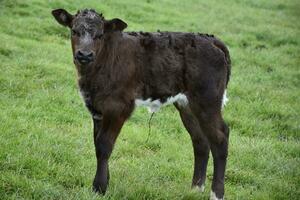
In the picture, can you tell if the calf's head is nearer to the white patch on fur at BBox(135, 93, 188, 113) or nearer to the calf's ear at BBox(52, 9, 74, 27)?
the calf's ear at BBox(52, 9, 74, 27)

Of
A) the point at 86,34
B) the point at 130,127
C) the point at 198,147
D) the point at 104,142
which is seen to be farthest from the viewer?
the point at 130,127

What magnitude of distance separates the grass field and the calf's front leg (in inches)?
5.7

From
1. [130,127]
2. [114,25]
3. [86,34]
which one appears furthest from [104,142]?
[130,127]

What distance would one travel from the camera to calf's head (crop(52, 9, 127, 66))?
588cm

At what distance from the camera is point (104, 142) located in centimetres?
622

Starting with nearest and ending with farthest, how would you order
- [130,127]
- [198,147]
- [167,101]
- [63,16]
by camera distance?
[63,16] < [167,101] < [198,147] < [130,127]

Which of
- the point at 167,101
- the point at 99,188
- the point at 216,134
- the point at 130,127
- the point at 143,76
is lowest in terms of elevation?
the point at 130,127

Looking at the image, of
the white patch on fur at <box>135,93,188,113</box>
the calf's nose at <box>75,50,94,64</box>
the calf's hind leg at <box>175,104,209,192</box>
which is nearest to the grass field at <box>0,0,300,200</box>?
A: the calf's hind leg at <box>175,104,209,192</box>

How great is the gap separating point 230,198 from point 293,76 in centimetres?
814

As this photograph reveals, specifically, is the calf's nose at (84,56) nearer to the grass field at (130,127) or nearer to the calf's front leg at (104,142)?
the calf's front leg at (104,142)

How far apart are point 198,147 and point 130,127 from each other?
7.87 feet

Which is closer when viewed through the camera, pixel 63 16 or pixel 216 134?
pixel 63 16

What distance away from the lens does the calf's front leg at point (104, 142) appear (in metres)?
6.21

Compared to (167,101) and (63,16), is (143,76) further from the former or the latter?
(63,16)
